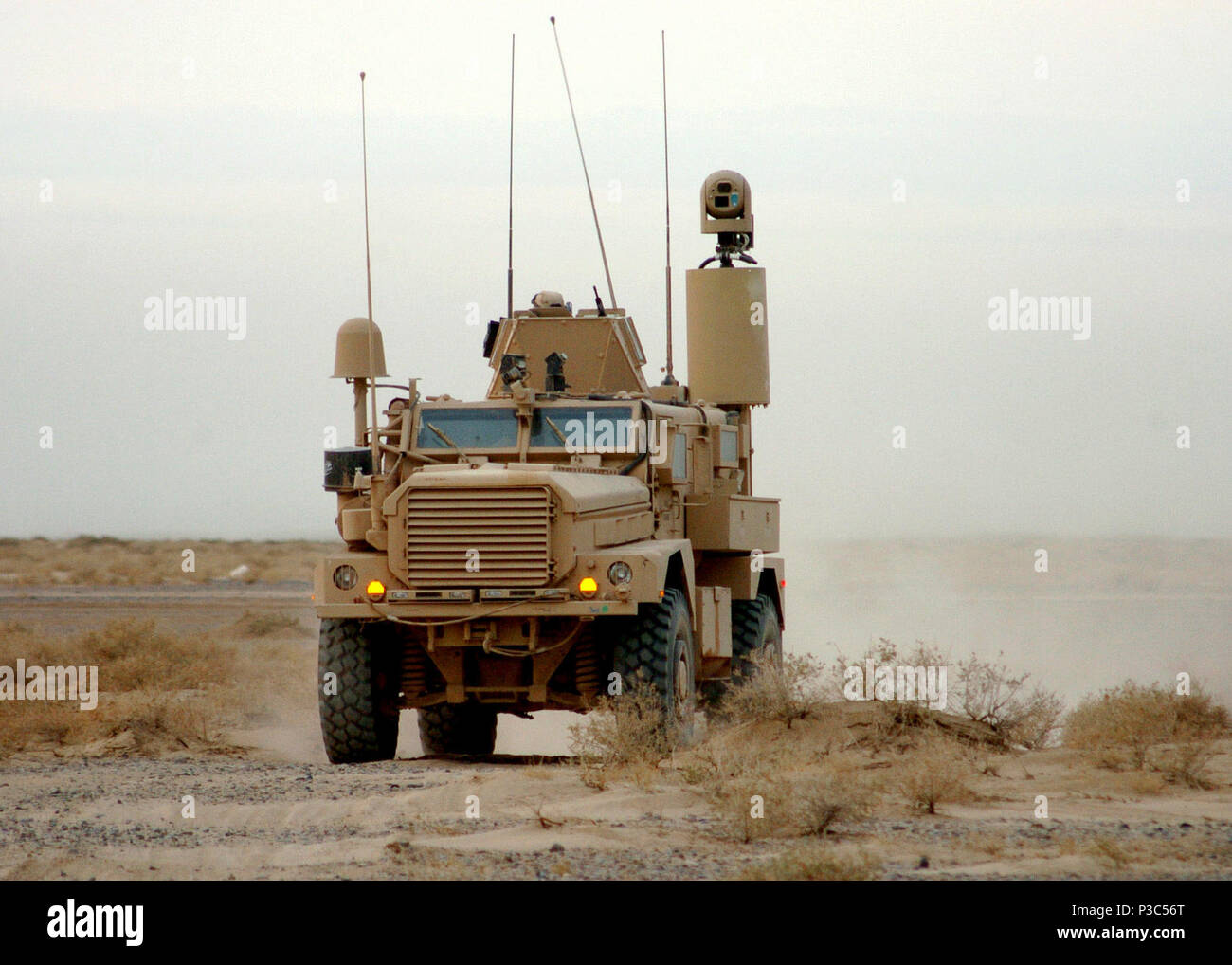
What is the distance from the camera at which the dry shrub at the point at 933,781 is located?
11102mm

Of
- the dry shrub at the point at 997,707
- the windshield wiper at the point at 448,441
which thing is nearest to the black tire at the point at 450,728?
the windshield wiper at the point at 448,441

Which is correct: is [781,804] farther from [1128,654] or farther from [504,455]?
Result: [1128,654]

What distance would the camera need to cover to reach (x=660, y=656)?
14.1 metres

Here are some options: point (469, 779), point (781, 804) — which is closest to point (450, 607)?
point (469, 779)

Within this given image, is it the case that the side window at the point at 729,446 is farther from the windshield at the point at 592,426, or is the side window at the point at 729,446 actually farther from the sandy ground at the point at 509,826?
the sandy ground at the point at 509,826

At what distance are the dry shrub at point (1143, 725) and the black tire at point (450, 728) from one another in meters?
5.16

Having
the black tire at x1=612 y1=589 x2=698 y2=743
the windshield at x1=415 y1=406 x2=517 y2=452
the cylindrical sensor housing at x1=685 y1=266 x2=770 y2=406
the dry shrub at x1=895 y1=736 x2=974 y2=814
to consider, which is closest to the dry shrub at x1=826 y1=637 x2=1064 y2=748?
the black tire at x1=612 y1=589 x2=698 y2=743

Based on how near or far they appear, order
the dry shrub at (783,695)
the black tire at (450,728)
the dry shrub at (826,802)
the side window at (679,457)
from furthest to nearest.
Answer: the black tire at (450,728)
the side window at (679,457)
the dry shrub at (783,695)
the dry shrub at (826,802)

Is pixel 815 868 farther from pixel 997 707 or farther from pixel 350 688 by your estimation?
pixel 997 707

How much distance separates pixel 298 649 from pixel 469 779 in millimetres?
14590

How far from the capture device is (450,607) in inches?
543

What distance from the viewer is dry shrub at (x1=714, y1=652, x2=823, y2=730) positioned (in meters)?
14.7

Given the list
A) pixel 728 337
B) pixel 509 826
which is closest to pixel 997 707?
pixel 509 826

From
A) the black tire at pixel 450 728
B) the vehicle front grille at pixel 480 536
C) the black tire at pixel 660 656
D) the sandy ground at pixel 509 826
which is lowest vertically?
the black tire at pixel 450 728
